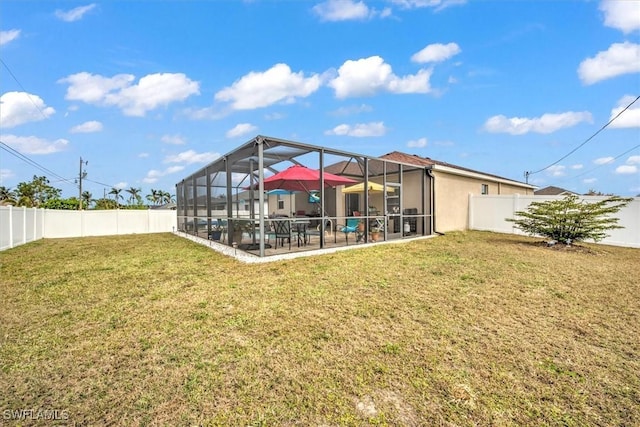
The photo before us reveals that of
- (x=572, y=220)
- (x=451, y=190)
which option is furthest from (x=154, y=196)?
(x=572, y=220)

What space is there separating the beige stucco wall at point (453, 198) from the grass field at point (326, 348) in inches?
258

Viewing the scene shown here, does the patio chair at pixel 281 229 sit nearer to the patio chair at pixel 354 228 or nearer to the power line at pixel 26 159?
the patio chair at pixel 354 228

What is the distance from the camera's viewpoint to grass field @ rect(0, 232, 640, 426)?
2.18 metres

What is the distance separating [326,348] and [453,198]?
11.9 m

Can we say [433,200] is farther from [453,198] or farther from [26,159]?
[26,159]

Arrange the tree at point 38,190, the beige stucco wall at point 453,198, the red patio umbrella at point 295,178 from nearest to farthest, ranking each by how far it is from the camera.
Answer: the red patio umbrella at point 295,178 → the beige stucco wall at point 453,198 → the tree at point 38,190

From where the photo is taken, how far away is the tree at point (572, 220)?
347 inches

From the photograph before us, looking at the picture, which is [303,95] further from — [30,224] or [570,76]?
[30,224]

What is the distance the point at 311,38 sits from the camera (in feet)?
40.5

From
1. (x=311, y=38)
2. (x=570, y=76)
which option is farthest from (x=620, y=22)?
(x=311, y=38)

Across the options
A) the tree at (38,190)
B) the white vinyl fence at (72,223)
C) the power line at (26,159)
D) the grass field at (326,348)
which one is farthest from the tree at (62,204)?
the grass field at (326,348)

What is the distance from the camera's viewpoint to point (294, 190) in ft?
36.9

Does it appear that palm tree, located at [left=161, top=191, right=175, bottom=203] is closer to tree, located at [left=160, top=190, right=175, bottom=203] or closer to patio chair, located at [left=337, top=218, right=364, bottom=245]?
tree, located at [left=160, top=190, right=175, bottom=203]

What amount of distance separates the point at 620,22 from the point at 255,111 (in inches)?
572
